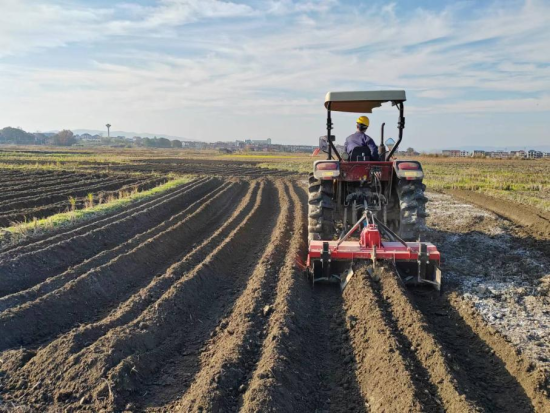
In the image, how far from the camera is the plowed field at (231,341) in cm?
358

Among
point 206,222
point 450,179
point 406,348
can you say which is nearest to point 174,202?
point 206,222

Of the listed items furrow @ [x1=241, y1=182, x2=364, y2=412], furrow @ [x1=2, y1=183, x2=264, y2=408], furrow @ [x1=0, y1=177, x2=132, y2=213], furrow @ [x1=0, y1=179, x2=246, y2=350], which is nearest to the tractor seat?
furrow @ [x1=241, y1=182, x2=364, y2=412]

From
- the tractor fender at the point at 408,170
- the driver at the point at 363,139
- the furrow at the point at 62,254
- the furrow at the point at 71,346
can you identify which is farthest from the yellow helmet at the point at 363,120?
the furrow at the point at 62,254

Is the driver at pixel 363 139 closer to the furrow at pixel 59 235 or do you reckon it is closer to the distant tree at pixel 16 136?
the furrow at pixel 59 235

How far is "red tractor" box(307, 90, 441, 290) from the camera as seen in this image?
20.4 feet

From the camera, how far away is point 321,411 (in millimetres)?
3531

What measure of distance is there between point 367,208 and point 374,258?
102 cm

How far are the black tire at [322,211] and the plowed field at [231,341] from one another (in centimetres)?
52

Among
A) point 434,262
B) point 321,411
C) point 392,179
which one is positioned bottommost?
point 321,411

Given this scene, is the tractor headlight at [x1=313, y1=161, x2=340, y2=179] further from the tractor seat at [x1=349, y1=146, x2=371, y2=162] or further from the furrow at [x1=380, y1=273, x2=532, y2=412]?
the furrow at [x1=380, y1=273, x2=532, y2=412]

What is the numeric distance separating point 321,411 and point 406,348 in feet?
3.97

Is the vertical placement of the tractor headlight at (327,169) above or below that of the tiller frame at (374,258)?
above

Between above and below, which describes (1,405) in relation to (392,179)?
below

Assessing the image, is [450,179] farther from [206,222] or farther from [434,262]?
[434,262]
